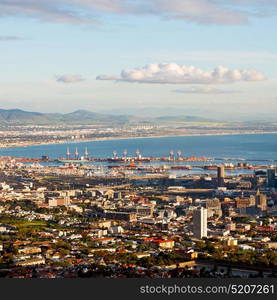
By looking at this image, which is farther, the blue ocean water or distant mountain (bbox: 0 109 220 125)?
distant mountain (bbox: 0 109 220 125)

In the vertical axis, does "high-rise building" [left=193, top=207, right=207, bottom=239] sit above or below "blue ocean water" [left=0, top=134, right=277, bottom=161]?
above

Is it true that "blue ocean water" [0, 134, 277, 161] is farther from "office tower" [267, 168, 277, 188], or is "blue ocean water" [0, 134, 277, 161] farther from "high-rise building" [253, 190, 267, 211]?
"high-rise building" [253, 190, 267, 211]

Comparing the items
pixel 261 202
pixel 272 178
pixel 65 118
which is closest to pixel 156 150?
pixel 272 178

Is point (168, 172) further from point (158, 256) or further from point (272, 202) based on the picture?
point (158, 256)

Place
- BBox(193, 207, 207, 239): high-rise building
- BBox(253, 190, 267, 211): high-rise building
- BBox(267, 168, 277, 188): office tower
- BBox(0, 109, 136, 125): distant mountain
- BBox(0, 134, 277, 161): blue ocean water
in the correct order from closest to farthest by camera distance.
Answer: BBox(193, 207, 207, 239): high-rise building, BBox(253, 190, 267, 211): high-rise building, BBox(267, 168, 277, 188): office tower, BBox(0, 134, 277, 161): blue ocean water, BBox(0, 109, 136, 125): distant mountain

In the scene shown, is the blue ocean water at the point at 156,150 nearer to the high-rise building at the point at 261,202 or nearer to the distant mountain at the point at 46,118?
the high-rise building at the point at 261,202

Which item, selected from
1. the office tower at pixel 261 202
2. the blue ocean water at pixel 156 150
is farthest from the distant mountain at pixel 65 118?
the office tower at pixel 261 202

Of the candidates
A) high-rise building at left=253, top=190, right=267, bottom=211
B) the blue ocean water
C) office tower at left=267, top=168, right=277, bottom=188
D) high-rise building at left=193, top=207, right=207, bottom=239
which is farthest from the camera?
the blue ocean water

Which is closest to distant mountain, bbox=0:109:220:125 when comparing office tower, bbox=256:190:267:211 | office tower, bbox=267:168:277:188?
office tower, bbox=267:168:277:188

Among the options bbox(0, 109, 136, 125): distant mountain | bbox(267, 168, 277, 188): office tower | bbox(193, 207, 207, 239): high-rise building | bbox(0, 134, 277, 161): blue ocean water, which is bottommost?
bbox(0, 134, 277, 161): blue ocean water

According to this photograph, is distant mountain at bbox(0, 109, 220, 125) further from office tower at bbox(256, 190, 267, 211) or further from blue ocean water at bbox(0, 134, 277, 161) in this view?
office tower at bbox(256, 190, 267, 211)

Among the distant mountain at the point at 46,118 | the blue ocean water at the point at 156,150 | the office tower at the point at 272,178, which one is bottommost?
the blue ocean water at the point at 156,150
